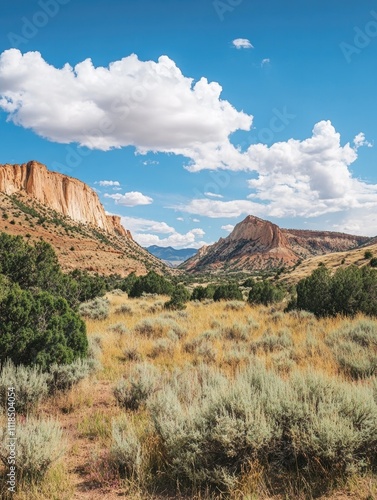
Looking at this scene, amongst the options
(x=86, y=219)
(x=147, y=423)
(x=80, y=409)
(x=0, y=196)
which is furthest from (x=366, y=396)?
(x=86, y=219)

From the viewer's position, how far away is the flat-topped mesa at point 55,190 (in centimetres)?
11106

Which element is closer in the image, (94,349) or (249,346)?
(94,349)

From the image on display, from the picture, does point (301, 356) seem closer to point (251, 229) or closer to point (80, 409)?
point (80, 409)

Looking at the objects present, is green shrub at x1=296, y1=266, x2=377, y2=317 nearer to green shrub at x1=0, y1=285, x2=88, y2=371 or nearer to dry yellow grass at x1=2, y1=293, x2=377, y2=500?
dry yellow grass at x1=2, y1=293, x2=377, y2=500

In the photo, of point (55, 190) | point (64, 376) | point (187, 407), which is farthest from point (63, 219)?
point (187, 407)

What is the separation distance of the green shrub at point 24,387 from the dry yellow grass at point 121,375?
0.69ft

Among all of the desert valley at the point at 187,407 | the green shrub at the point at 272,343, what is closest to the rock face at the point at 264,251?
the green shrub at the point at 272,343

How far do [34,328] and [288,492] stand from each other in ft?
16.6

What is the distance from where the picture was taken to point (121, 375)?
6559 mm

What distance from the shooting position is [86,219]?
479 ft

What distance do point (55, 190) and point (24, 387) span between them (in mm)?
136778

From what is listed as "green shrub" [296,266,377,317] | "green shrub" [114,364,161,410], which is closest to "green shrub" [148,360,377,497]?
"green shrub" [114,364,161,410]

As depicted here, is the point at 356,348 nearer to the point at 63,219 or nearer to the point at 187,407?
the point at 187,407

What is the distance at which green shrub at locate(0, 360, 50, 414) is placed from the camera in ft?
16.3
